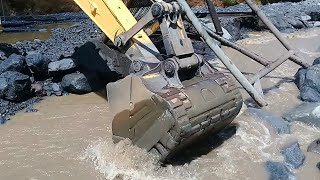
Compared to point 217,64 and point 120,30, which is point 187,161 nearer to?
point 120,30

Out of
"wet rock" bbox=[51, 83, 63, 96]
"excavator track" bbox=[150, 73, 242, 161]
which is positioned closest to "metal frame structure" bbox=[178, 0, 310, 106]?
"excavator track" bbox=[150, 73, 242, 161]

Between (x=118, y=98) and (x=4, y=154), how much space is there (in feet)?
5.00

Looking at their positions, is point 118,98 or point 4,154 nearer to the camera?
point 118,98

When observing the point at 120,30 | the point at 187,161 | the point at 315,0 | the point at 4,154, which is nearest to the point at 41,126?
the point at 4,154

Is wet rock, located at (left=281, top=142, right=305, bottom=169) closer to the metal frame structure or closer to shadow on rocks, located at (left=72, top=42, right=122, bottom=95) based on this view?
the metal frame structure

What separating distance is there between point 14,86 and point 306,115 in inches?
154

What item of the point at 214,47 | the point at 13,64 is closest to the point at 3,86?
the point at 13,64

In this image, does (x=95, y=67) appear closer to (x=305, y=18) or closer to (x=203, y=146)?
(x=203, y=146)

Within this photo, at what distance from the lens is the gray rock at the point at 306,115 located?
5.68 m

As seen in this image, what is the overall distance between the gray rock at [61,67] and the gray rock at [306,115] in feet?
10.5

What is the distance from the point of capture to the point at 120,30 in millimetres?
4934

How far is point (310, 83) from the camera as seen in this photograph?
22.2 feet

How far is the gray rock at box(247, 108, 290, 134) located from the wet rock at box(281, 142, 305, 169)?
513 millimetres

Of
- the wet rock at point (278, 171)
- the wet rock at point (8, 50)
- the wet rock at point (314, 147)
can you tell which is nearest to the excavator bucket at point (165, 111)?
the wet rock at point (278, 171)
